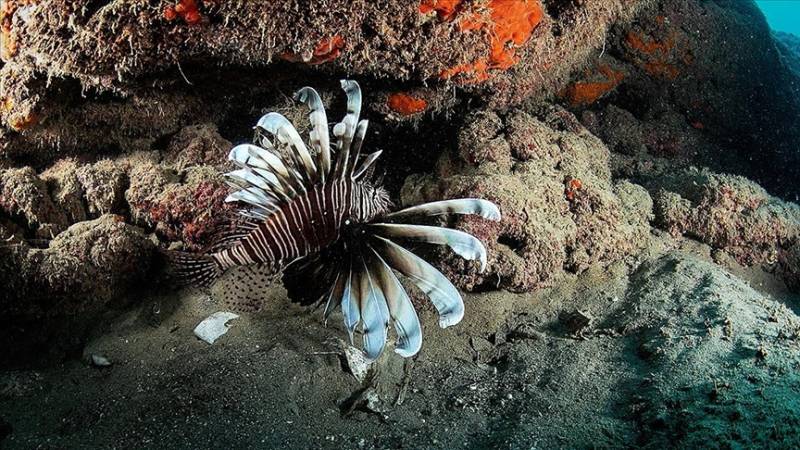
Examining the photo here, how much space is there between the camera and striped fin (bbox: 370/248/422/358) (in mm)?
2252

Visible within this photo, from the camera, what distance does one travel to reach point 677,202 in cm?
412

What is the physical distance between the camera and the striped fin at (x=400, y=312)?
88.7 inches

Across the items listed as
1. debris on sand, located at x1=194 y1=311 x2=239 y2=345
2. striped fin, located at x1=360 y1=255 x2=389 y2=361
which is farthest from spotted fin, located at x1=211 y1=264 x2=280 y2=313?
striped fin, located at x1=360 y1=255 x2=389 y2=361

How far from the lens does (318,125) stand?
2.58m

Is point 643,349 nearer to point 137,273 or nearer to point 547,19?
point 547,19

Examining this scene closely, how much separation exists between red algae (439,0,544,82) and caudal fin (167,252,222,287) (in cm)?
208

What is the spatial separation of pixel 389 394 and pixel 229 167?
2249mm

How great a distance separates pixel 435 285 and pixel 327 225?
27.4 inches

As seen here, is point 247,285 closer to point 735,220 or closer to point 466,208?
point 466,208

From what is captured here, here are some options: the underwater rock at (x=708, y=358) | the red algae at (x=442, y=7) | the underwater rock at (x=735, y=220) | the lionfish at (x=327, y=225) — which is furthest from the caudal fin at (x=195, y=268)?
the underwater rock at (x=735, y=220)

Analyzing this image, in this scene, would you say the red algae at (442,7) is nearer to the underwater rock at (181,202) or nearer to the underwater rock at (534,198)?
the underwater rock at (534,198)

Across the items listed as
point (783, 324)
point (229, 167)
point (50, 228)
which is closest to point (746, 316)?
point (783, 324)

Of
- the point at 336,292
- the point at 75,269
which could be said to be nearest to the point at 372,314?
the point at 336,292

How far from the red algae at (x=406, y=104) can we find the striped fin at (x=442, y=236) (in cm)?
174
